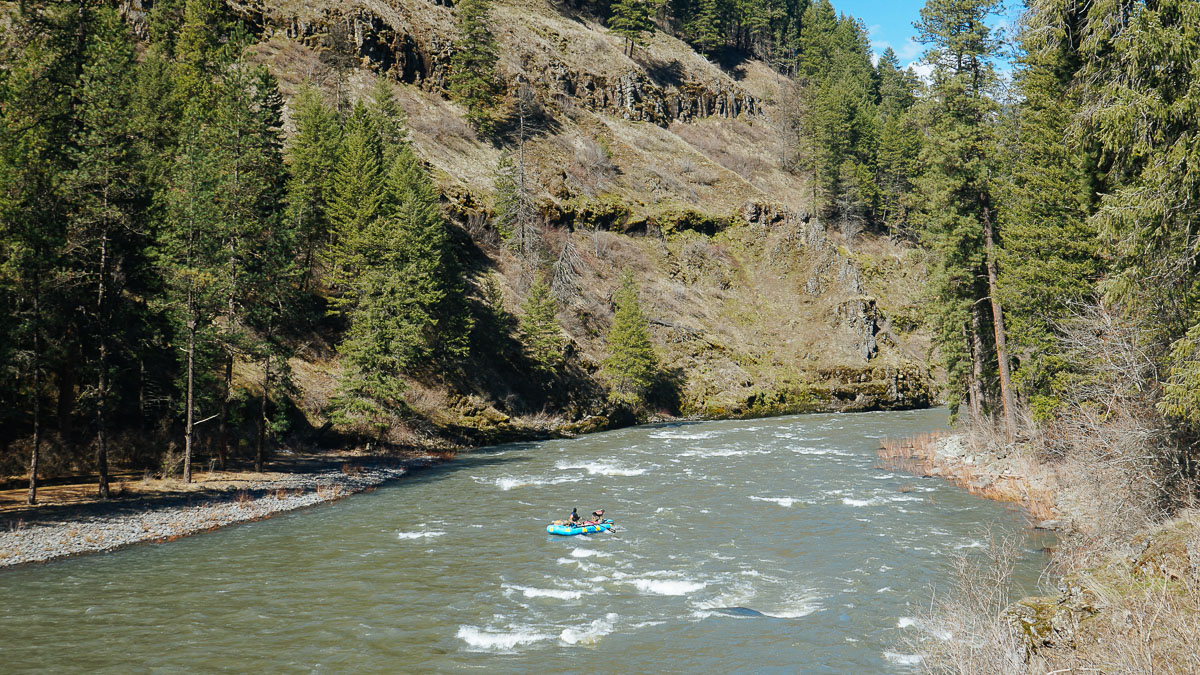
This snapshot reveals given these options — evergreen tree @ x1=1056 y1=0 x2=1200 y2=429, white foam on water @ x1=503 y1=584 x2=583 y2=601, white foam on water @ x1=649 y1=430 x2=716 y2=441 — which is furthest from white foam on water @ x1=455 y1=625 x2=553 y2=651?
white foam on water @ x1=649 y1=430 x2=716 y2=441

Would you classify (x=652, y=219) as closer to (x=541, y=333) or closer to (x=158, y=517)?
(x=541, y=333)

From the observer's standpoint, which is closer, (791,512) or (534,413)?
(791,512)

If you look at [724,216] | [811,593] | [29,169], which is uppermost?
[724,216]

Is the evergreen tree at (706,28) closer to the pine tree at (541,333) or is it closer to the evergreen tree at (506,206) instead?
the evergreen tree at (506,206)

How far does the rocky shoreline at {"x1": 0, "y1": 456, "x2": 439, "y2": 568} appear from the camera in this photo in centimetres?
2080

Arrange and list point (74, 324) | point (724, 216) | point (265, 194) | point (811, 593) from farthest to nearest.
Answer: point (724, 216)
point (265, 194)
point (74, 324)
point (811, 593)

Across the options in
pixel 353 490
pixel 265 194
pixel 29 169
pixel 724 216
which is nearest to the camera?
pixel 29 169

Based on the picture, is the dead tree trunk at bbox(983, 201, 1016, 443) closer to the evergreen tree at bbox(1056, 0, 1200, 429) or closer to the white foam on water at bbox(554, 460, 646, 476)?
the evergreen tree at bbox(1056, 0, 1200, 429)

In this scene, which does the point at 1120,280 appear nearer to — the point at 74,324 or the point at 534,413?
the point at 74,324

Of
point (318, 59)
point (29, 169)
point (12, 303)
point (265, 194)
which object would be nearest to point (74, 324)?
point (12, 303)

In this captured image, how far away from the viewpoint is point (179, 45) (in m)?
59.2

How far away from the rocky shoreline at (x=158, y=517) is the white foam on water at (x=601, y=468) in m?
10.2

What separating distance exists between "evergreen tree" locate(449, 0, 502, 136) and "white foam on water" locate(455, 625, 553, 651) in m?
80.6

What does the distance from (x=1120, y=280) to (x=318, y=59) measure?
87.2 metres
